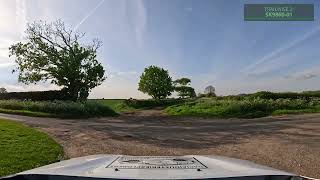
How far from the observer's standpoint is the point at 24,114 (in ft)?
98.6

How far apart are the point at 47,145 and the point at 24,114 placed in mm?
16916

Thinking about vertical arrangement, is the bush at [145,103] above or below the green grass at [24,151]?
above

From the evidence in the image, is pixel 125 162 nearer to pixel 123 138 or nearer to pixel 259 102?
pixel 123 138

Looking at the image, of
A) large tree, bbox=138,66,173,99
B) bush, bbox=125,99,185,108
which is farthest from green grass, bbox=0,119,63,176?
large tree, bbox=138,66,173,99

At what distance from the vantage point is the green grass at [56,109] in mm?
30609

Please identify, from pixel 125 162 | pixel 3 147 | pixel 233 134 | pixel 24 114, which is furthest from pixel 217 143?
pixel 24 114

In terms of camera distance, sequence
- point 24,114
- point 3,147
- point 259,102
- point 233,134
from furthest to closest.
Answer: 1. point 259,102
2. point 24,114
3. point 233,134
4. point 3,147

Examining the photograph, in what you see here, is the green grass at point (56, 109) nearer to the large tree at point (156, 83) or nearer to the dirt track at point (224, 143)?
the dirt track at point (224, 143)

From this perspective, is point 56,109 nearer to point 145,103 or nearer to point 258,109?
point 258,109

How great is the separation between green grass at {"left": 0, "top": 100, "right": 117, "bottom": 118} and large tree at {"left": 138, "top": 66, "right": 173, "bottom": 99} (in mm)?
29425

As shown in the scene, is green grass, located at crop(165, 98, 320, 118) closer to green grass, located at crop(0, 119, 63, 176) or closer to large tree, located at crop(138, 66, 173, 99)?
→ green grass, located at crop(0, 119, 63, 176)

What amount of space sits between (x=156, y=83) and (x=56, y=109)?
3354cm

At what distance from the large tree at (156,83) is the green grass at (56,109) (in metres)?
29.4

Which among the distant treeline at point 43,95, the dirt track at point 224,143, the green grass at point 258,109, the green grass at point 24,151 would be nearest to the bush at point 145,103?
the distant treeline at point 43,95
